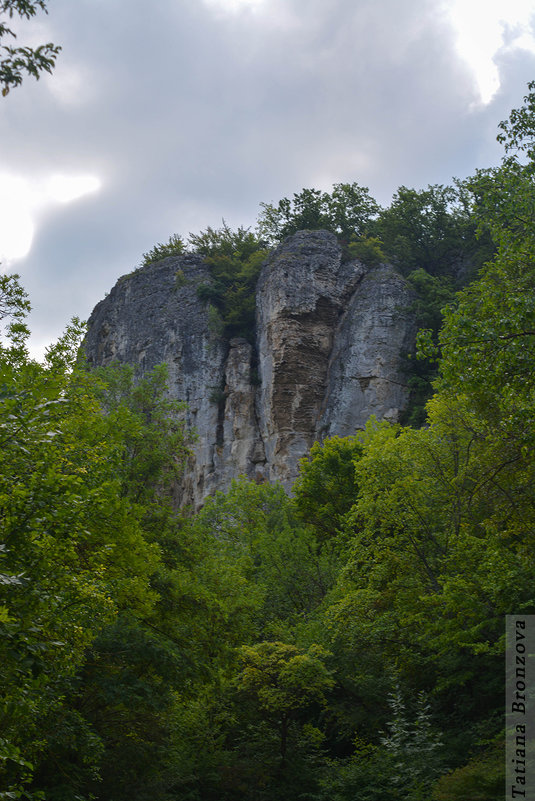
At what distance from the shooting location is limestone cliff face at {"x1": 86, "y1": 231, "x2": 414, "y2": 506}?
40344 mm

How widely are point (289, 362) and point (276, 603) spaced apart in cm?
2048

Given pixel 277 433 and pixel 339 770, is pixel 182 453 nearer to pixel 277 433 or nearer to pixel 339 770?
pixel 339 770

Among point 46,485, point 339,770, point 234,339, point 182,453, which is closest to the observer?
point 46,485

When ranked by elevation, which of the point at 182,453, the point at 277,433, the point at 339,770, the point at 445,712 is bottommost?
the point at 339,770

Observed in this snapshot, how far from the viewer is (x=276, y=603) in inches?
898

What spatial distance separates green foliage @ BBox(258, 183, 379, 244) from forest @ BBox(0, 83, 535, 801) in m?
29.4

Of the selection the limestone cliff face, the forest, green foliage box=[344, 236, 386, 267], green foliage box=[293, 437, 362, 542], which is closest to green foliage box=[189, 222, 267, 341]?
the limestone cliff face

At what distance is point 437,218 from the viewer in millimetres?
46219

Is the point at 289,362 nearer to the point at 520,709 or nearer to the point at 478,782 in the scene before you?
the point at 520,709

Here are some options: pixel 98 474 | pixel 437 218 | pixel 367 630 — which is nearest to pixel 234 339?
pixel 437 218

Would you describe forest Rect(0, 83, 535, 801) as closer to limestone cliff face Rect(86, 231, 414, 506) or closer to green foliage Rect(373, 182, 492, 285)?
limestone cliff face Rect(86, 231, 414, 506)

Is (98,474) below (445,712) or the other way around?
the other way around

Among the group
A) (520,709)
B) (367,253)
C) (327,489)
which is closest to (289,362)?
(367,253)

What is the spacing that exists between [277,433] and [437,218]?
17.6 metres
